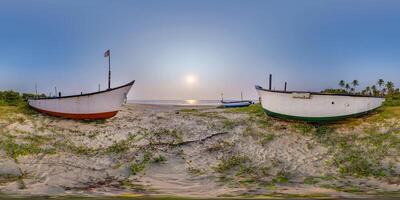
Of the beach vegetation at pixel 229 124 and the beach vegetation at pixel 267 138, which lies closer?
the beach vegetation at pixel 267 138

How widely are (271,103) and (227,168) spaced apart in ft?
26.0

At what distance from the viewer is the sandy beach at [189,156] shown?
582 inches

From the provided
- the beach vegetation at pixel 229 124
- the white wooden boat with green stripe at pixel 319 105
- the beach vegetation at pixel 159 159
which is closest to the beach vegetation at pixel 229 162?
the beach vegetation at pixel 159 159

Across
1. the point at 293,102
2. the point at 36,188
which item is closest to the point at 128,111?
the point at 293,102

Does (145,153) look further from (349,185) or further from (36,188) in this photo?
(349,185)

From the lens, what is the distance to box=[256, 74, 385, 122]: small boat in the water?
73.2 feet

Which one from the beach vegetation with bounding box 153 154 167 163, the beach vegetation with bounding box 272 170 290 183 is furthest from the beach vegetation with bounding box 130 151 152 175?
the beach vegetation with bounding box 272 170 290 183

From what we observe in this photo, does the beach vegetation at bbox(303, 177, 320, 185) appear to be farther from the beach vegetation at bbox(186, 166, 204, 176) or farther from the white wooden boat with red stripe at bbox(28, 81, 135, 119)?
the white wooden boat with red stripe at bbox(28, 81, 135, 119)

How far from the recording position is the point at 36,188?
14.1 m

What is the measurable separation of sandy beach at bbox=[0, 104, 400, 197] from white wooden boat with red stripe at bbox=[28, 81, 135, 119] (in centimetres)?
61

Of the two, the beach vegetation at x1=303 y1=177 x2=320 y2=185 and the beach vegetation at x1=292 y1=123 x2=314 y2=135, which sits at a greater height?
the beach vegetation at x1=292 y1=123 x2=314 y2=135

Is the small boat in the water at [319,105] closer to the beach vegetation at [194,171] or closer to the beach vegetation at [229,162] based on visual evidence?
the beach vegetation at [229,162]

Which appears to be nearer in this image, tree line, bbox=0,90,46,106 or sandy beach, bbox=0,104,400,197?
sandy beach, bbox=0,104,400,197

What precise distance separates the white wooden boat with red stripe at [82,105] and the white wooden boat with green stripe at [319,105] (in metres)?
10.2
